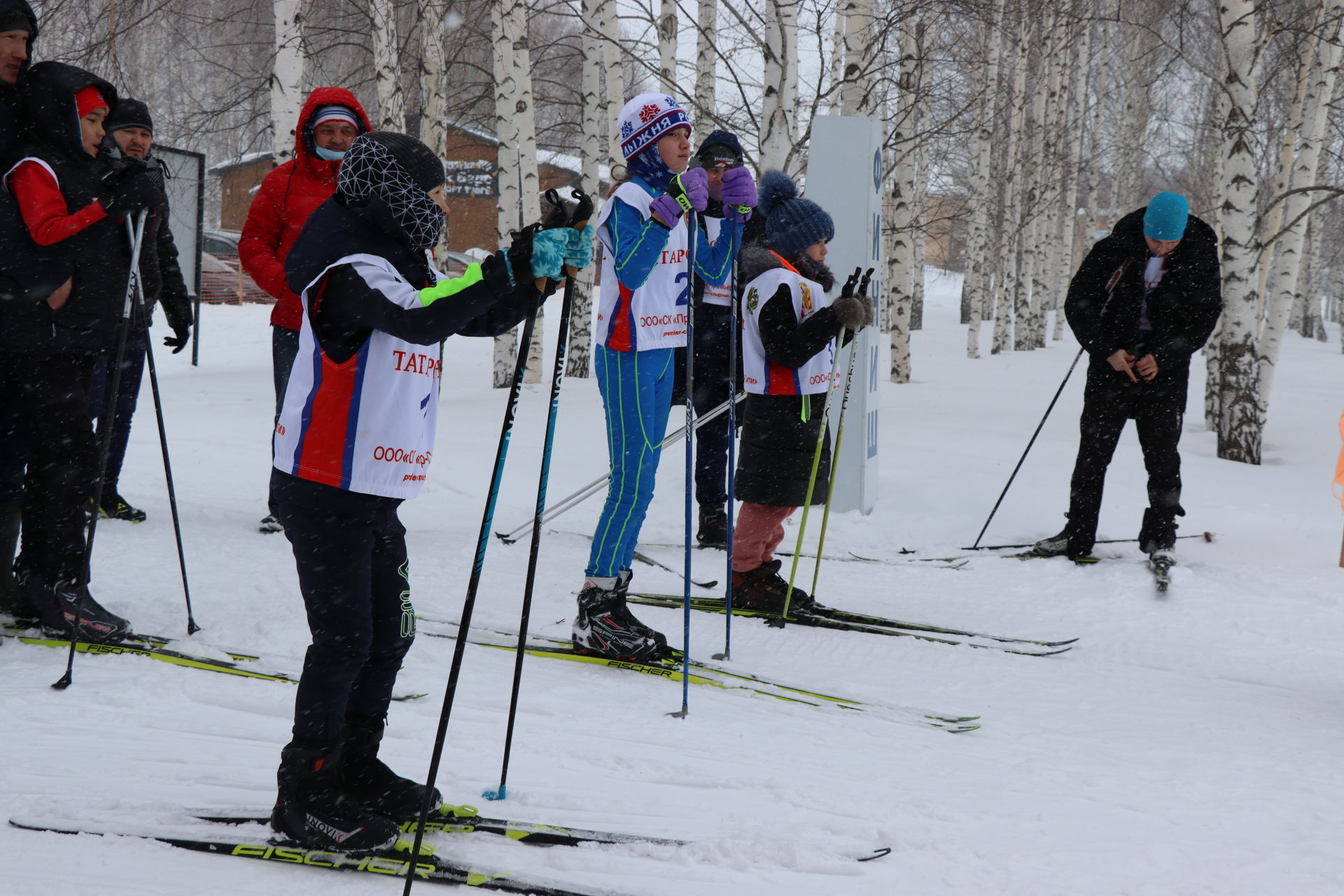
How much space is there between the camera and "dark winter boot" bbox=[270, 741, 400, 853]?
91.4 inches

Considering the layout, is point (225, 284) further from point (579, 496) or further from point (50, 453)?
point (50, 453)

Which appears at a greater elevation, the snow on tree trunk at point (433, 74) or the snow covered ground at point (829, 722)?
the snow on tree trunk at point (433, 74)

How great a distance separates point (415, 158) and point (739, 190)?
90.5 inches

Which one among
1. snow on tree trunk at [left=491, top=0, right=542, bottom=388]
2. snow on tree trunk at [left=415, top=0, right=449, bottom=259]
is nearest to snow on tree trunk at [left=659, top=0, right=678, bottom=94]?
snow on tree trunk at [left=491, top=0, right=542, bottom=388]

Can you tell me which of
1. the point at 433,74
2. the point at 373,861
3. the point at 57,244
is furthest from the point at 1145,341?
the point at 433,74

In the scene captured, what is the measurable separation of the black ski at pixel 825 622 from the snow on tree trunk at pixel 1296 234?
19.8ft

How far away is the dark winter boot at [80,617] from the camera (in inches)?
143

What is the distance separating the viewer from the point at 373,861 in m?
2.32

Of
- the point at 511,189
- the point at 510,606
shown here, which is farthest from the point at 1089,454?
the point at 511,189

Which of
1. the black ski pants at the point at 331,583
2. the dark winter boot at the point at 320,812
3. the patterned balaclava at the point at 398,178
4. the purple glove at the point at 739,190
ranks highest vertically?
the purple glove at the point at 739,190

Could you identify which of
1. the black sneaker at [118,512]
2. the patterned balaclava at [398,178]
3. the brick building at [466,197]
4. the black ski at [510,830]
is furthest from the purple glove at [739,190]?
the brick building at [466,197]

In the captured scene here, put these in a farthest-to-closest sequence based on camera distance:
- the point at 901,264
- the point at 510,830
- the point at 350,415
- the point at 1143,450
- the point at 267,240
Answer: the point at 901,264 < the point at 1143,450 < the point at 267,240 < the point at 510,830 < the point at 350,415

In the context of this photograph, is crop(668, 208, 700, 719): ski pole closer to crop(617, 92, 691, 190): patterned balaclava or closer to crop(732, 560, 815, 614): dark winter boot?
crop(617, 92, 691, 190): patterned balaclava

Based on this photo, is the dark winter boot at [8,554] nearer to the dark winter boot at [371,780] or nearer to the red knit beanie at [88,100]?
the red knit beanie at [88,100]
